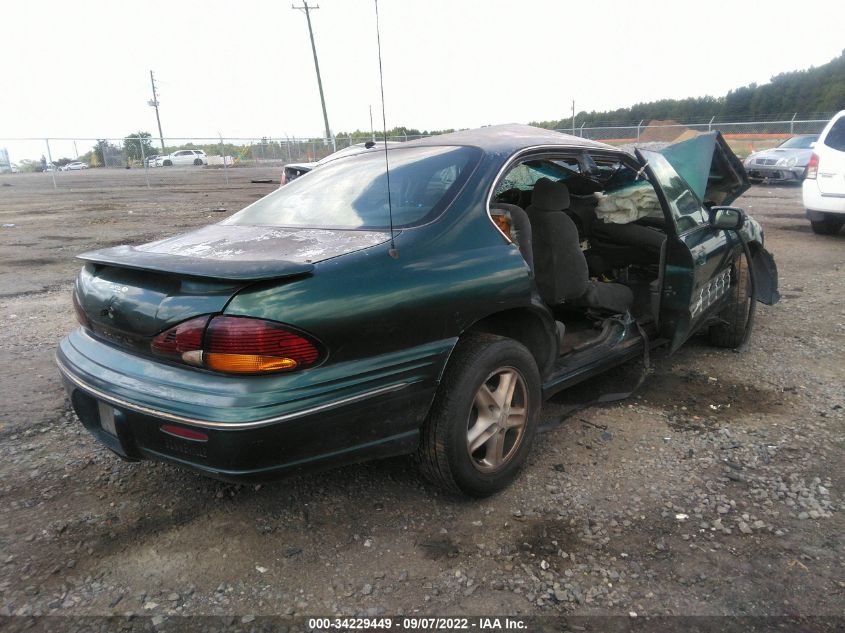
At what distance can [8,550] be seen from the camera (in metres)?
2.38

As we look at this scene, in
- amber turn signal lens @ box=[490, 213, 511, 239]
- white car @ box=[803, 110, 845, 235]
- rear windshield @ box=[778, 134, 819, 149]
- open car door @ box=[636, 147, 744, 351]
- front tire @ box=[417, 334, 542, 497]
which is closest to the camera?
front tire @ box=[417, 334, 542, 497]

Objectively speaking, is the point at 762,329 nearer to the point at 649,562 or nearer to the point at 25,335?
the point at 649,562

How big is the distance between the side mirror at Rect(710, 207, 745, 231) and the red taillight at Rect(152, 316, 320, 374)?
2.95 metres

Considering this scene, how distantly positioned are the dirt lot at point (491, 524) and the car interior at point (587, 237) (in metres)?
0.51

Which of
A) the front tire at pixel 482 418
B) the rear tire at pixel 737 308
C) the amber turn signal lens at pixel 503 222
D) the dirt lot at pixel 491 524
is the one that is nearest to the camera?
the dirt lot at pixel 491 524

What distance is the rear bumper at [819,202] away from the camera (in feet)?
28.6

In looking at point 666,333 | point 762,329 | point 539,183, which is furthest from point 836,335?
point 539,183

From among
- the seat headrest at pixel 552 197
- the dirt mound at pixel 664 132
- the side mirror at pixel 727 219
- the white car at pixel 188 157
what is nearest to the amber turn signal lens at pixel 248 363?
the seat headrest at pixel 552 197

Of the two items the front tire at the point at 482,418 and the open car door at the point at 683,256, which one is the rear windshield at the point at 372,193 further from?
the open car door at the point at 683,256

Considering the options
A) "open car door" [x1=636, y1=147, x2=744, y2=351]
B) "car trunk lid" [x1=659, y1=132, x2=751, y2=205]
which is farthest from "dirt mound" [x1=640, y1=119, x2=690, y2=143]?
"open car door" [x1=636, y1=147, x2=744, y2=351]

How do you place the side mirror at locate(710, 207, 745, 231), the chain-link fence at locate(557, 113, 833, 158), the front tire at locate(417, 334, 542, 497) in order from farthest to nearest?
the chain-link fence at locate(557, 113, 833, 158)
the side mirror at locate(710, 207, 745, 231)
the front tire at locate(417, 334, 542, 497)

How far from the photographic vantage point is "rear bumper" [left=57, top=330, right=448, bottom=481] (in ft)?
6.61

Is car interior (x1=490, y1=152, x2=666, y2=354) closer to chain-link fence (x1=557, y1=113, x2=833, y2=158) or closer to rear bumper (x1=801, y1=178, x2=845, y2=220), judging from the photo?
rear bumper (x1=801, y1=178, x2=845, y2=220)

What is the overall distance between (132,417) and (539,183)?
8.05 feet
